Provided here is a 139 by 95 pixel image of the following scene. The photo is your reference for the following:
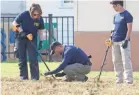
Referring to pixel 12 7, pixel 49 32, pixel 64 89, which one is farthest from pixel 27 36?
pixel 12 7

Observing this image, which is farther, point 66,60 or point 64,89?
point 66,60

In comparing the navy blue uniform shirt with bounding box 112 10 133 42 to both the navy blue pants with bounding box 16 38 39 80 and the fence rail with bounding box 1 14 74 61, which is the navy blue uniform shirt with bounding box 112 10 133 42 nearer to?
the navy blue pants with bounding box 16 38 39 80

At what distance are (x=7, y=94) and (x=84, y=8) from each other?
5493 mm

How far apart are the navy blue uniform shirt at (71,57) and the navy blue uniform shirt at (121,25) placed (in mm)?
758

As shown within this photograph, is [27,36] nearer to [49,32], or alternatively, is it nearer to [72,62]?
[72,62]

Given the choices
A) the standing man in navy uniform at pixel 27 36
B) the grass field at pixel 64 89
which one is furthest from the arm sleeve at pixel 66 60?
the standing man in navy uniform at pixel 27 36

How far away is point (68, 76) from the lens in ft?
34.1

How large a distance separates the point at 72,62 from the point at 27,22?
1306 millimetres

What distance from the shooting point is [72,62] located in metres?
10.4

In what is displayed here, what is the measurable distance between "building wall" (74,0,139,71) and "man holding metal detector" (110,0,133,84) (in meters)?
3.28

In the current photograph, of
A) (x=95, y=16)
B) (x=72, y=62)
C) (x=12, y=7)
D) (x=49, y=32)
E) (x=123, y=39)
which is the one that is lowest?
(x=49, y=32)

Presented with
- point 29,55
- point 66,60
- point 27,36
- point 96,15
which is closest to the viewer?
point 66,60

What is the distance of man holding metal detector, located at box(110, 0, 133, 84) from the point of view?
9.72 m

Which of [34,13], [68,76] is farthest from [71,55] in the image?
[34,13]
